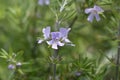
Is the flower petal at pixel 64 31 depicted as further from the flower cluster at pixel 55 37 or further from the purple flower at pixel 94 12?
the purple flower at pixel 94 12

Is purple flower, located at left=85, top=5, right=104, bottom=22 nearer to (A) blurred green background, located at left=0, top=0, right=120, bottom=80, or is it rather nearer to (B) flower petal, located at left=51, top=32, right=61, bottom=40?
(A) blurred green background, located at left=0, top=0, right=120, bottom=80

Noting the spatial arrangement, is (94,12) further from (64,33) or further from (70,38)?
(70,38)

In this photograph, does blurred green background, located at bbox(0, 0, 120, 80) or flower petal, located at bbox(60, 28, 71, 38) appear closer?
flower petal, located at bbox(60, 28, 71, 38)

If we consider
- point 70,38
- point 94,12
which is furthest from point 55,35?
point 70,38

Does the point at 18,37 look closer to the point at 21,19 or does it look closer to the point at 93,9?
the point at 21,19

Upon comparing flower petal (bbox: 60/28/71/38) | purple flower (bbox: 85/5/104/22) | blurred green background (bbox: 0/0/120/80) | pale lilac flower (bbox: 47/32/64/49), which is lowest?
blurred green background (bbox: 0/0/120/80)

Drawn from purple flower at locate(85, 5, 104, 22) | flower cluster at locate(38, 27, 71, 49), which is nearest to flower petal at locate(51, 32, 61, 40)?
flower cluster at locate(38, 27, 71, 49)
